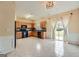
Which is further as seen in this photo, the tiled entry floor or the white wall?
the tiled entry floor

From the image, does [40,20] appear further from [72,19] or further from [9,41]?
[72,19]

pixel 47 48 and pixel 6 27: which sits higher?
pixel 6 27

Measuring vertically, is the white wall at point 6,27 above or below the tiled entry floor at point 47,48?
above

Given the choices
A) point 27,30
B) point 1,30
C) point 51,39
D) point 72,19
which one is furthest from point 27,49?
point 72,19

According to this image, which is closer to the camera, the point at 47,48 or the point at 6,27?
the point at 6,27

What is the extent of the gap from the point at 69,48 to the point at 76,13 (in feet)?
6.11

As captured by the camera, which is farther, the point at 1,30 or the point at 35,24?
the point at 35,24

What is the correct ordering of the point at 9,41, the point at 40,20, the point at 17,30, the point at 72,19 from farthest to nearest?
the point at 72,19 < the point at 40,20 < the point at 17,30 < the point at 9,41

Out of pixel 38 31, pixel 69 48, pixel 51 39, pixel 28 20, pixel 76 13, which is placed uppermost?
pixel 76 13

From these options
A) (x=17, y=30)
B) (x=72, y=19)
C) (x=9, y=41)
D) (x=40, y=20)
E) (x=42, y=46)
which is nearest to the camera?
(x=9, y=41)

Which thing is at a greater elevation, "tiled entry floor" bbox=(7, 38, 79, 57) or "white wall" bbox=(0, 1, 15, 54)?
"white wall" bbox=(0, 1, 15, 54)

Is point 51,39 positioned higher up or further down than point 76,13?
further down

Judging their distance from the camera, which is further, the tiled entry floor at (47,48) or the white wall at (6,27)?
the tiled entry floor at (47,48)

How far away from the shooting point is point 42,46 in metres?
5.41
